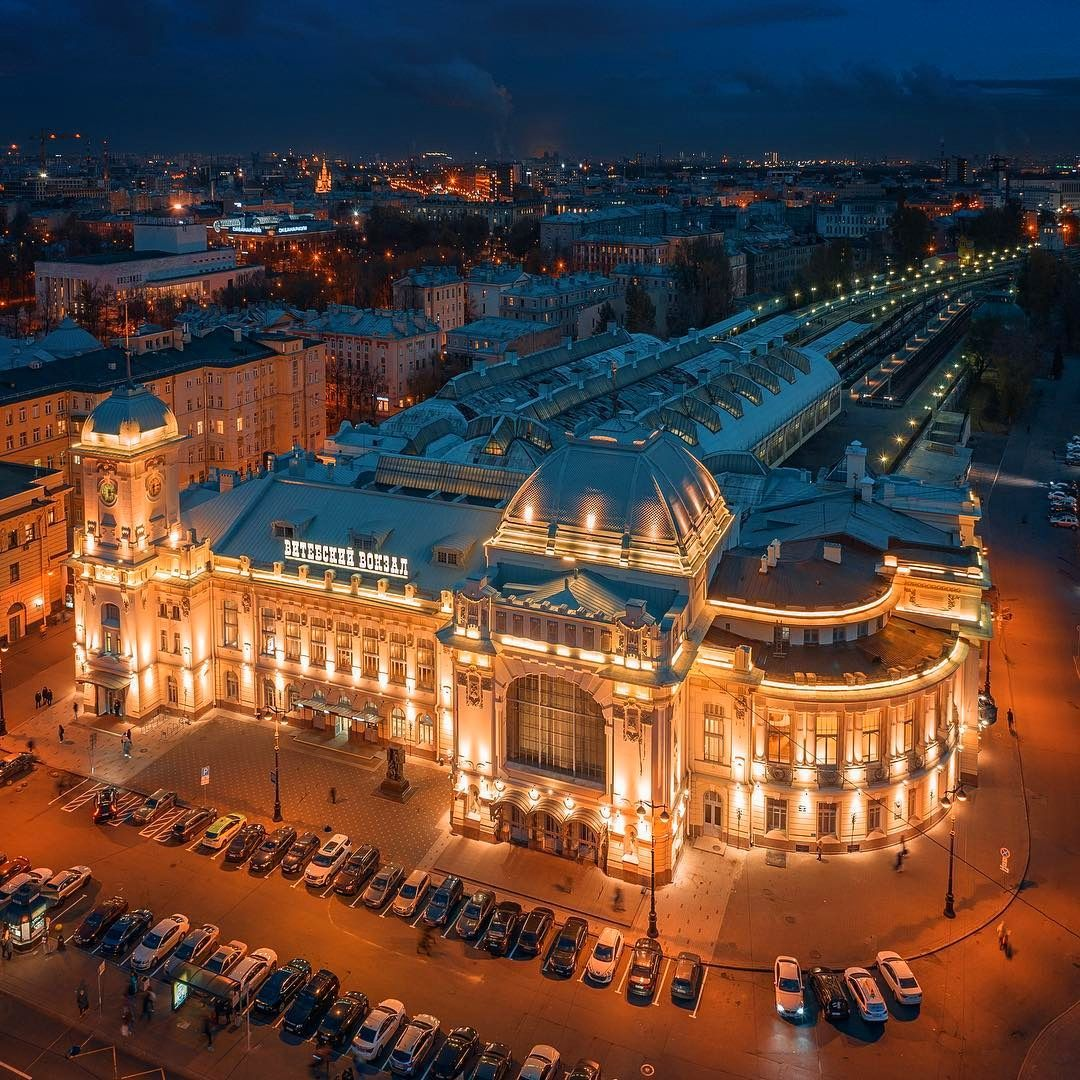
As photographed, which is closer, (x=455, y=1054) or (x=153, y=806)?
(x=455, y=1054)

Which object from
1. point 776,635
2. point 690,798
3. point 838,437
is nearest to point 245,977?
point 690,798

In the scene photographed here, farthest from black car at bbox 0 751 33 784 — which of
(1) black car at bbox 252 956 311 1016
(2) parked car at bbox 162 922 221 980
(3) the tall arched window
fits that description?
(1) black car at bbox 252 956 311 1016

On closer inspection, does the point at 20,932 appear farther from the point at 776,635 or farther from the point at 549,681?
the point at 776,635

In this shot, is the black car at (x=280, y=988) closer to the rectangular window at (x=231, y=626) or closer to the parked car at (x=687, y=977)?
the parked car at (x=687, y=977)

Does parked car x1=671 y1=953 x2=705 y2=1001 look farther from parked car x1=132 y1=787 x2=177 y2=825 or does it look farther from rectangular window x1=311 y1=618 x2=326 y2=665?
rectangular window x1=311 y1=618 x2=326 y2=665

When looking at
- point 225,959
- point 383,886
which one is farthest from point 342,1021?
point 383,886

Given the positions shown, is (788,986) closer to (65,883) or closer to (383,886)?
(383,886)

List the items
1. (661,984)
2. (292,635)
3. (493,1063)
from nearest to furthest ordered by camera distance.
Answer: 1. (493,1063)
2. (661,984)
3. (292,635)
